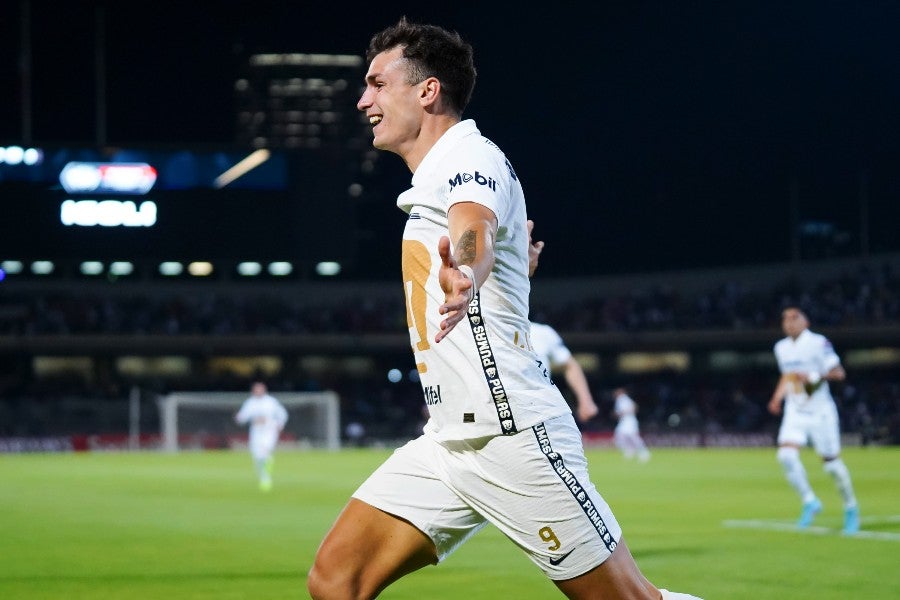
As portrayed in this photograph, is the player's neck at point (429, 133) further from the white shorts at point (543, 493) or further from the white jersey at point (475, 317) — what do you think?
the white shorts at point (543, 493)

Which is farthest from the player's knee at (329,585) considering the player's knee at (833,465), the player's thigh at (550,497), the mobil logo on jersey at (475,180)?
the player's knee at (833,465)

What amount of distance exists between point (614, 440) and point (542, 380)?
5009 centimetres

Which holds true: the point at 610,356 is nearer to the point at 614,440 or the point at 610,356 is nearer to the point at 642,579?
the point at 614,440

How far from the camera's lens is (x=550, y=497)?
4684 millimetres

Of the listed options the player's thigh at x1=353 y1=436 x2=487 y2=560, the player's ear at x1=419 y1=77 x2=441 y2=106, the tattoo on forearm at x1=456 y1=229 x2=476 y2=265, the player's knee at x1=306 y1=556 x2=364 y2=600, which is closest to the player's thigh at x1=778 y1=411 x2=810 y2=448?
the player's thigh at x1=353 y1=436 x2=487 y2=560

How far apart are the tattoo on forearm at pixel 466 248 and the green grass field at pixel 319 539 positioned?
622 centimetres

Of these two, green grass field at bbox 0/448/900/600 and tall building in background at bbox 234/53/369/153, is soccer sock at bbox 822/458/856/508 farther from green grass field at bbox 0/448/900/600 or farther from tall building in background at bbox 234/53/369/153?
tall building in background at bbox 234/53/369/153

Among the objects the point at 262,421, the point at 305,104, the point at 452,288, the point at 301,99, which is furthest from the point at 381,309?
the point at 452,288

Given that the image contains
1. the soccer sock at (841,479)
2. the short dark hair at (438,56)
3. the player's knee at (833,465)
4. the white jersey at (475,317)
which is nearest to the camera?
the white jersey at (475,317)

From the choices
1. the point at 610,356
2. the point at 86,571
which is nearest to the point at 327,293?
the point at 610,356

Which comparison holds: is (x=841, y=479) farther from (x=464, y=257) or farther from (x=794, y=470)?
(x=464, y=257)

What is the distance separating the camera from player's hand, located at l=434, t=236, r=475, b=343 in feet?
13.0

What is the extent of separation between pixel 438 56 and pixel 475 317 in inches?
37.7

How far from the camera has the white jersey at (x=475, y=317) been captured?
182 inches
